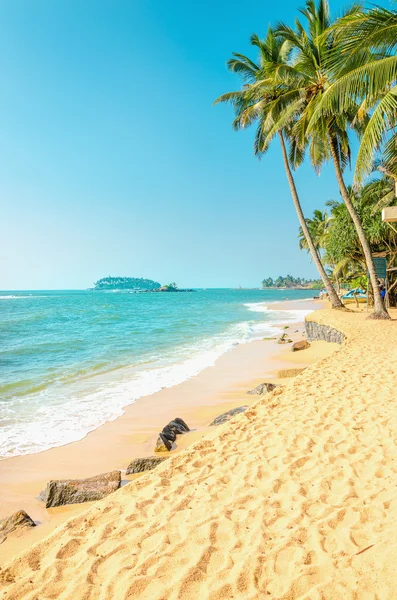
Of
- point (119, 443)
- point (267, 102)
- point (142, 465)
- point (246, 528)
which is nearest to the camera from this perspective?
point (246, 528)

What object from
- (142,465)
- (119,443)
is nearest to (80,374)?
(119,443)

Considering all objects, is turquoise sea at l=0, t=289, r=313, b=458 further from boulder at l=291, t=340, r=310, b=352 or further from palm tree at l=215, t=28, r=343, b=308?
palm tree at l=215, t=28, r=343, b=308

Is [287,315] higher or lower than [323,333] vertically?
lower

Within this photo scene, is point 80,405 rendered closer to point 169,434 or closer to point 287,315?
point 169,434

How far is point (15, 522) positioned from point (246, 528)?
107 inches

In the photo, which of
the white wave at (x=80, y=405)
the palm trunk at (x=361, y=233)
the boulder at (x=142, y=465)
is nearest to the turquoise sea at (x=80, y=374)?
the white wave at (x=80, y=405)

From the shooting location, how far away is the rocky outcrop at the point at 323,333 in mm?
13555

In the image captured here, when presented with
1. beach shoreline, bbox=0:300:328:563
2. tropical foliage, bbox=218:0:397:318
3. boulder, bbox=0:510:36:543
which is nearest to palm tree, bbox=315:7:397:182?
tropical foliage, bbox=218:0:397:318

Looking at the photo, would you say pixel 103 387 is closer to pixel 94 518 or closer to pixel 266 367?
pixel 266 367

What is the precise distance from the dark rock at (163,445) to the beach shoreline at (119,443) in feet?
0.67

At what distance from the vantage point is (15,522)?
3.86 metres

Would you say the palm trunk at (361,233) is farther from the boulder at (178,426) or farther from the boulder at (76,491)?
the boulder at (76,491)

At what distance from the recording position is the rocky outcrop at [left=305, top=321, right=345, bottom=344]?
534 inches

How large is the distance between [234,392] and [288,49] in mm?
20031
